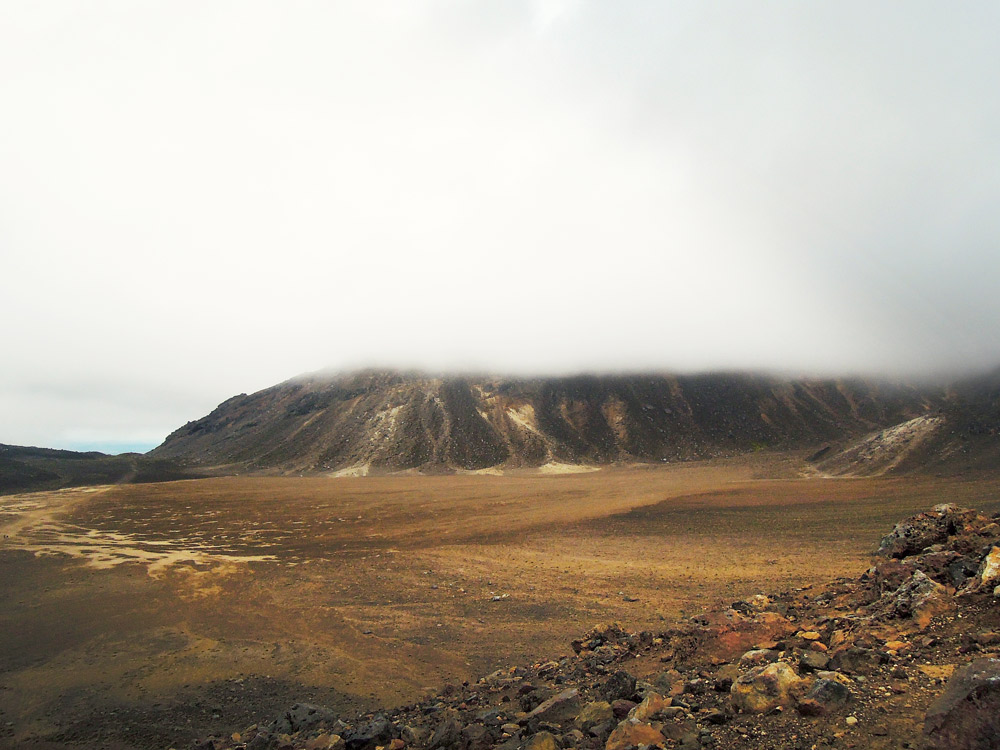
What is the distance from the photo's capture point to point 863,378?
139m

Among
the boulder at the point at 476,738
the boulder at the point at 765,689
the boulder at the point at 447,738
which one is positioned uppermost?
the boulder at the point at 765,689

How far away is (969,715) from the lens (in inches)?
171

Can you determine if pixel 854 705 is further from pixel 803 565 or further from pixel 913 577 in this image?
pixel 803 565

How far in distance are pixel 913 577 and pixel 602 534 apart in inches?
984

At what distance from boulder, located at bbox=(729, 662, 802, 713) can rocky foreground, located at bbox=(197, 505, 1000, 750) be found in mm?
18

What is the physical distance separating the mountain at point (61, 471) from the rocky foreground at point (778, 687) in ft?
313

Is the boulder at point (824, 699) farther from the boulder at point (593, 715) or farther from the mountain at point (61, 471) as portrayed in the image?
the mountain at point (61, 471)

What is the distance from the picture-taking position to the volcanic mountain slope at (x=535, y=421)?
4326 inches

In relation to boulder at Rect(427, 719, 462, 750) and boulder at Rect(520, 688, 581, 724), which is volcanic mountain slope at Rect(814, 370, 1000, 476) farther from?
boulder at Rect(427, 719, 462, 750)

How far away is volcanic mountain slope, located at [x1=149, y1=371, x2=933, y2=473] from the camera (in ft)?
360

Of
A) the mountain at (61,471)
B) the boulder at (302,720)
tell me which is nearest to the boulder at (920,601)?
the boulder at (302,720)

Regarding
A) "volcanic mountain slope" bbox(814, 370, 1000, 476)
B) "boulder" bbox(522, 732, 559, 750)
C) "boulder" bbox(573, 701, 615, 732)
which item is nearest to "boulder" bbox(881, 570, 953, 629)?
"boulder" bbox(573, 701, 615, 732)

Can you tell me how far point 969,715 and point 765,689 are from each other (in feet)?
8.72

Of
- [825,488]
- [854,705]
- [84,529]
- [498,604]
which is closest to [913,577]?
[854,705]
